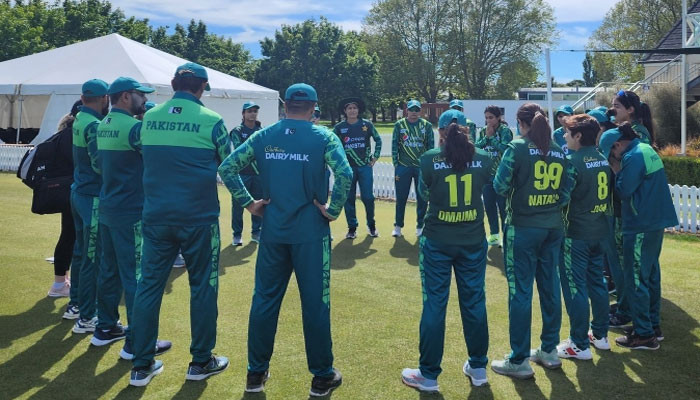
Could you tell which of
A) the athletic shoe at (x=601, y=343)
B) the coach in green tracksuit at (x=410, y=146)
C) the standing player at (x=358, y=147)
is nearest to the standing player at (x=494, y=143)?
the coach in green tracksuit at (x=410, y=146)

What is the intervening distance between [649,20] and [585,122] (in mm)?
52517

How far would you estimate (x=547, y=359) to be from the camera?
15.0 ft

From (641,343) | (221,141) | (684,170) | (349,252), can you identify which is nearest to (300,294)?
(221,141)

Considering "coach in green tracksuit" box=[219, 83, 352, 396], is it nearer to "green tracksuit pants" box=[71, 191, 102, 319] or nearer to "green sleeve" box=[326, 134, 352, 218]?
"green sleeve" box=[326, 134, 352, 218]

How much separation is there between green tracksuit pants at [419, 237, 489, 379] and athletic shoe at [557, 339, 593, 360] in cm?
98

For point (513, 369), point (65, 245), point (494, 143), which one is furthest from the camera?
point (494, 143)

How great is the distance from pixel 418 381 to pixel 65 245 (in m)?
4.23

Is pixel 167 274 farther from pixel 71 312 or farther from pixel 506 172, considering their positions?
pixel 506 172

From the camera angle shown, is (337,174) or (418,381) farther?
(418,381)

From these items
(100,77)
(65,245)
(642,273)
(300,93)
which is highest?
(100,77)

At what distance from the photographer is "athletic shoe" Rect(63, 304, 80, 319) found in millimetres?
5629

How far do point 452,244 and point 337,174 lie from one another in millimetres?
968

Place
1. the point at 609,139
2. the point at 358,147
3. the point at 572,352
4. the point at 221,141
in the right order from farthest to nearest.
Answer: the point at 358,147
the point at 609,139
the point at 572,352
the point at 221,141

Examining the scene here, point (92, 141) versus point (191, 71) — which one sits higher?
point (191, 71)
